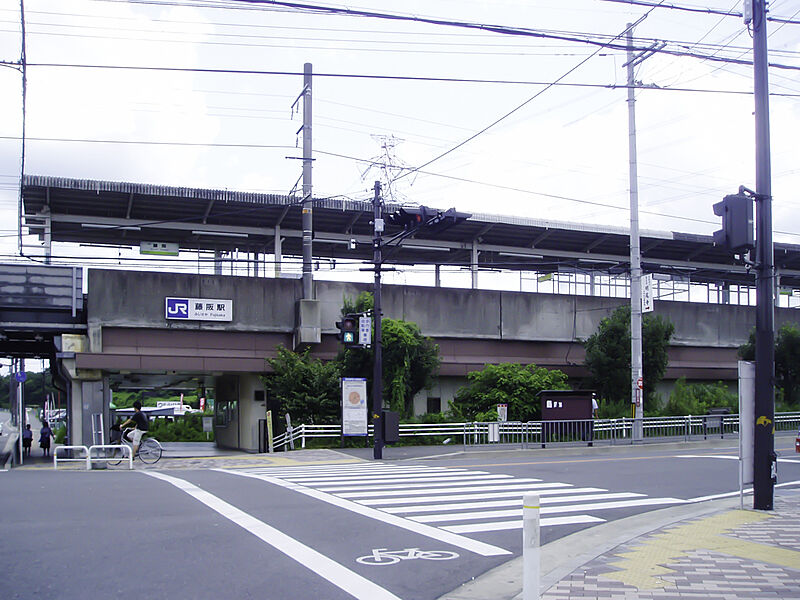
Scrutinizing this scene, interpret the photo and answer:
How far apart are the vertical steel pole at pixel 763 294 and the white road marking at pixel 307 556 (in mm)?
6960

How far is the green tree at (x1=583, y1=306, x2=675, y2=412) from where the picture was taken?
33.9 meters

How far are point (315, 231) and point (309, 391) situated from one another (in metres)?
11.5

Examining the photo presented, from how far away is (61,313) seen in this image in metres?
29.7

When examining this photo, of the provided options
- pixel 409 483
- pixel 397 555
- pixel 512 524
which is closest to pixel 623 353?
pixel 409 483

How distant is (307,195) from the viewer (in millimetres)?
30703

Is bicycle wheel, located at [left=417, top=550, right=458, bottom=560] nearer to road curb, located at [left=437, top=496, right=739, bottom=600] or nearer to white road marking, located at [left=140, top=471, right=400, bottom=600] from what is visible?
road curb, located at [left=437, top=496, right=739, bottom=600]

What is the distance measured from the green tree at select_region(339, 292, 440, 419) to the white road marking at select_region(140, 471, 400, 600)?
16.3 m

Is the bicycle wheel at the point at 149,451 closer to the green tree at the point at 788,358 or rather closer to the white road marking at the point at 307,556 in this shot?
the white road marking at the point at 307,556

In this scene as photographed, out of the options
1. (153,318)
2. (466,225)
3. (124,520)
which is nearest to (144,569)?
(124,520)

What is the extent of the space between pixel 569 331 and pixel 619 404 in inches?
202

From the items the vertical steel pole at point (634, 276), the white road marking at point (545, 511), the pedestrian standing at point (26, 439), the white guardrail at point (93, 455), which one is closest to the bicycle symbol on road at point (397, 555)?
the white road marking at point (545, 511)

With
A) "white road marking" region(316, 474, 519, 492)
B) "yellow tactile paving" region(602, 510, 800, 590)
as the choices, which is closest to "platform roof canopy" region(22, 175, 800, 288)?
"white road marking" region(316, 474, 519, 492)

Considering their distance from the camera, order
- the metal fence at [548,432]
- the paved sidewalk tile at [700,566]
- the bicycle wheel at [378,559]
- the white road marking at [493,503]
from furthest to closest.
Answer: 1. the metal fence at [548,432]
2. the white road marking at [493,503]
3. the bicycle wheel at [378,559]
4. the paved sidewalk tile at [700,566]

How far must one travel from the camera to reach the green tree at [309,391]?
28.8 metres
